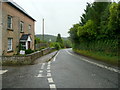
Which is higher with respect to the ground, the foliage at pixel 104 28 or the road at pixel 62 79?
the foliage at pixel 104 28

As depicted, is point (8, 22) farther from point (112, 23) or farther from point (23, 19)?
point (112, 23)

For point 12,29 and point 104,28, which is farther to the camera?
point 12,29

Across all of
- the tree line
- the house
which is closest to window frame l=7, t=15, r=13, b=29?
the house

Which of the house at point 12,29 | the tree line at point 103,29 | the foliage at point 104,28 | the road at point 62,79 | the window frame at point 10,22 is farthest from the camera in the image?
the window frame at point 10,22

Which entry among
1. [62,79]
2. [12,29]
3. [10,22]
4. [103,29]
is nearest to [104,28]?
[103,29]

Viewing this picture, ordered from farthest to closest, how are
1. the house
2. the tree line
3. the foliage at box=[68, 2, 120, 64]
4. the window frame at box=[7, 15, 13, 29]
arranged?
1. the window frame at box=[7, 15, 13, 29]
2. the house
3. the tree line
4. the foliage at box=[68, 2, 120, 64]

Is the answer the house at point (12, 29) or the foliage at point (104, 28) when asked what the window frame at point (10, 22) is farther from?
the foliage at point (104, 28)

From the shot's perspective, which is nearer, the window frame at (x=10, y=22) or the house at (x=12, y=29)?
the house at (x=12, y=29)

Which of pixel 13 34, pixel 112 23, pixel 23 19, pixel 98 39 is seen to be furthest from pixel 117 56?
pixel 23 19

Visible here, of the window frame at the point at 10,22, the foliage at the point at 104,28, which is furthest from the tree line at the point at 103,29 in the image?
the window frame at the point at 10,22

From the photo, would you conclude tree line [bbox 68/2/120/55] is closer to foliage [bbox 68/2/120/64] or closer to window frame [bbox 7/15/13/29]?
foliage [bbox 68/2/120/64]

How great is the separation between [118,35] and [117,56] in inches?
85.7

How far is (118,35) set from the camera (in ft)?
53.0

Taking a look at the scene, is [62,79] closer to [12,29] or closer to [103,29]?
[103,29]
